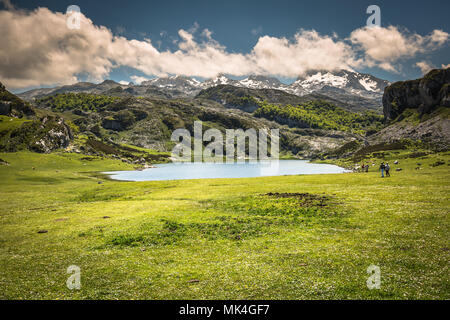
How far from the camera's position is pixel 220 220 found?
1195 inches

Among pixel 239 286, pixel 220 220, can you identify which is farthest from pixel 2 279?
pixel 220 220

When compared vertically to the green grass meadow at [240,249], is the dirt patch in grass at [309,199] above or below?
above

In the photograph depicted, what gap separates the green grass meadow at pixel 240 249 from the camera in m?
14.4

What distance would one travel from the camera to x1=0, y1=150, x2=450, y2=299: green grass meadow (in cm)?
1436

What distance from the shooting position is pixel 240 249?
21.2m

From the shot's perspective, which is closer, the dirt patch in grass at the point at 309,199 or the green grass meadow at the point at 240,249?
the green grass meadow at the point at 240,249

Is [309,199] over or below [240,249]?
over

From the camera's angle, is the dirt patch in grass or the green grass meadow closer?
the green grass meadow

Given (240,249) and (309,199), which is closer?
(240,249)

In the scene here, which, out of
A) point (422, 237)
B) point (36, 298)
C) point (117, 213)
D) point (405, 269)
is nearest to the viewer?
point (36, 298)

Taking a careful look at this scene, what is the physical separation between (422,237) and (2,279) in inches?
1231

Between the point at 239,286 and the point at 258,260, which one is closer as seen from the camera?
the point at 239,286

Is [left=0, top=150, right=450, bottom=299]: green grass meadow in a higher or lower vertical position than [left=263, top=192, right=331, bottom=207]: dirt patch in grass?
lower
